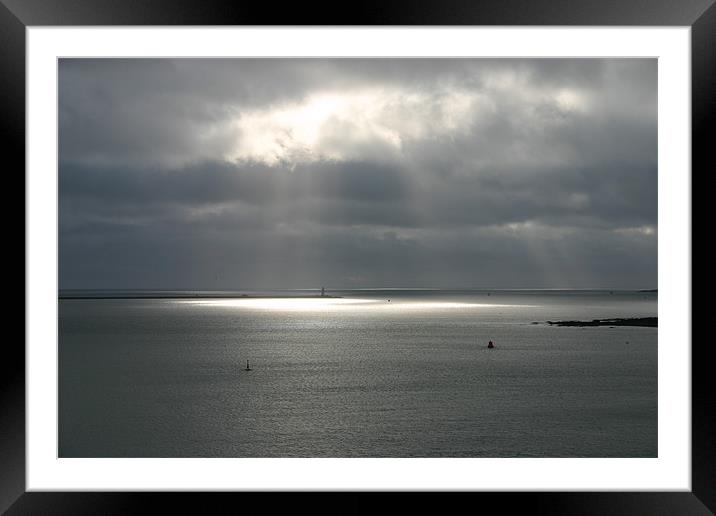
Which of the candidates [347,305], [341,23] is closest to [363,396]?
[341,23]

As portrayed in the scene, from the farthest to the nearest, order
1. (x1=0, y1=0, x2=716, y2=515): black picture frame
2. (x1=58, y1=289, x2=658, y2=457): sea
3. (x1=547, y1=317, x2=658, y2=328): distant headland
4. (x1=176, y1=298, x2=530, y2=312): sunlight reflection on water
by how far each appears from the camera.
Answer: (x1=176, y1=298, x2=530, y2=312): sunlight reflection on water → (x1=547, y1=317, x2=658, y2=328): distant headland → (x1=58, y1=289, x2=658, y2=457): sea → (x1=0, y1=0, x2=716, y2=515): black picture frame

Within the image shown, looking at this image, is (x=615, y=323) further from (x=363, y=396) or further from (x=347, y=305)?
(x=347, y=305)

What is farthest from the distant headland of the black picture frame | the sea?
the black picture frame

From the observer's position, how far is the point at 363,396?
16.5m

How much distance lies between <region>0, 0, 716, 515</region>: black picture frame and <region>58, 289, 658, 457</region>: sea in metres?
9.46

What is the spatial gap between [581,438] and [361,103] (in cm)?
5906

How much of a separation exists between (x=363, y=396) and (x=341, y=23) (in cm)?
1499

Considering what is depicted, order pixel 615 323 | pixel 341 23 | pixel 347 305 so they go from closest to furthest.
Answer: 1. pixel 341 23
2. pixel 615 323
3. pixel 347 305

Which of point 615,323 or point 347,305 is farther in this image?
point 347,305

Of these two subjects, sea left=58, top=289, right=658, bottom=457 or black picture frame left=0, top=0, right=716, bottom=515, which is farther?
sea left=58, top=289, right=658, bottom=457

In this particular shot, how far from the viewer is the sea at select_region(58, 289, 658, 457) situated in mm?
12625

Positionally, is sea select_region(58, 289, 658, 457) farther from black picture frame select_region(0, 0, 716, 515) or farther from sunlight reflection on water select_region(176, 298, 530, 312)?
sunlight reflection on water select_region(176, 298, 530, 312)

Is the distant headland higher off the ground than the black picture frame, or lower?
lower

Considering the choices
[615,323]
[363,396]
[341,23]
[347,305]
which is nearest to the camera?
[341,23]
